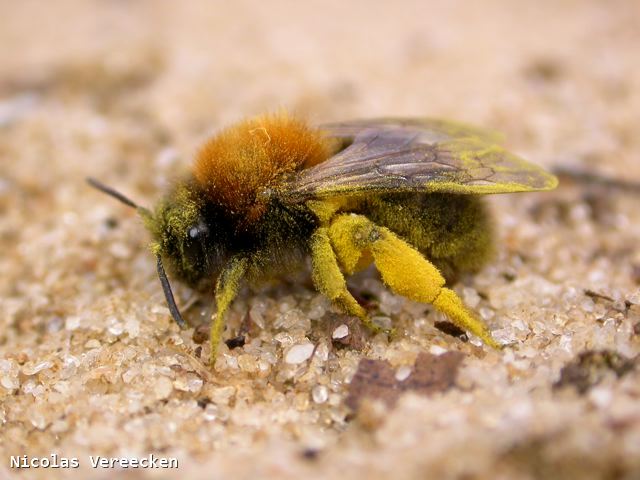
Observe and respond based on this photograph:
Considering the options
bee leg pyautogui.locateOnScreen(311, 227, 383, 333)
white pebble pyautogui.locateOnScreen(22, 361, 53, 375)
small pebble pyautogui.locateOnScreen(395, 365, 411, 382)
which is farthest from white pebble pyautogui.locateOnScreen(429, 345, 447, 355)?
white pebble pyautogui.locateOnScreen(22, 361, 53, 375)

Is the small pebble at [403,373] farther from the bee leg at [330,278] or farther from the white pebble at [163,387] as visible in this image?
the white pebble at [163,387]

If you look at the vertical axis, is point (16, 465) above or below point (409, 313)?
Result: below

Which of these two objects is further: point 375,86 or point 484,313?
point 375,86

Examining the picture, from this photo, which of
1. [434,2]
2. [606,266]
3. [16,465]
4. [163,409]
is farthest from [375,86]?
[16,465]

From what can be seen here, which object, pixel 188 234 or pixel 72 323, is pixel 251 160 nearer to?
pixel 188 234

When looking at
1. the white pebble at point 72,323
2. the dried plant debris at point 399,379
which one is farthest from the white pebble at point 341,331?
the white pebble at point 72,323

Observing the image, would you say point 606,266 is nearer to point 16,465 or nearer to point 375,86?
point 375,86

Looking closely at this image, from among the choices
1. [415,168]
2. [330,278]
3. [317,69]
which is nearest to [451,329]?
[330,278]
